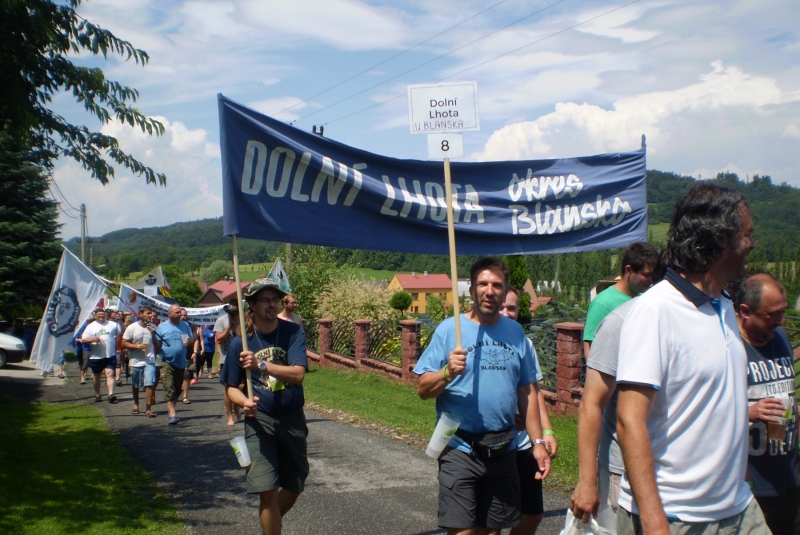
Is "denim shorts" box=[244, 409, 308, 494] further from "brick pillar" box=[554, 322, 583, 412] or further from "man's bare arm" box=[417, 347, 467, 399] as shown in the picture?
"brick pillar" box=[554, 322, 583, 412]

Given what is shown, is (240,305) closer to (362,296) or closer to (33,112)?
(33,112)

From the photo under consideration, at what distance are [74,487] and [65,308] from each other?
23.6 feet

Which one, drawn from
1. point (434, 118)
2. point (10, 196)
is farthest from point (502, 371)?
point (10, 196)

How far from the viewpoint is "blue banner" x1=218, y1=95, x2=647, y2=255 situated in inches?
193

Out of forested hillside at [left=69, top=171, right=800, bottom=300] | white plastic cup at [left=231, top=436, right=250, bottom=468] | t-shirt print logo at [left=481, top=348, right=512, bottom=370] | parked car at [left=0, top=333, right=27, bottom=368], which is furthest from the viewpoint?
forested hillside at [left=69, top=171, right=800, bottom=300]

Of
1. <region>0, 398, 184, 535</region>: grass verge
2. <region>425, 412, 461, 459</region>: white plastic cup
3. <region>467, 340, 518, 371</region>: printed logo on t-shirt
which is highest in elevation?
<region>467, 340, 518, 371</region>: printed logo on t-shirt

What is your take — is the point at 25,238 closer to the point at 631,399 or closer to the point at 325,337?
the point at 325,337

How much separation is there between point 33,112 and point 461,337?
5.01 meters

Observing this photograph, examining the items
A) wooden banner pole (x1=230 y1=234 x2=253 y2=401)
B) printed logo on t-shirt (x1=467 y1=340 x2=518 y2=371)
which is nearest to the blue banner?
wooden banner pole (x1=230 y1=234 x2=253 y2=401)

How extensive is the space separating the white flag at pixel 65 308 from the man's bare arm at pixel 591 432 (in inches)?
464

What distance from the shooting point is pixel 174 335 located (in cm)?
1130

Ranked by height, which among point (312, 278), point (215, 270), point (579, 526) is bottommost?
point (579, 526)

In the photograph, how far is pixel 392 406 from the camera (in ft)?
39.4

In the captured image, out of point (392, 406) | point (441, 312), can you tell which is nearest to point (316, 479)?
point (392, 406)
